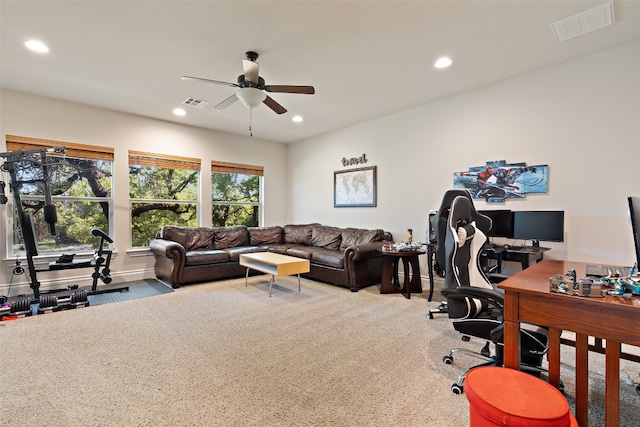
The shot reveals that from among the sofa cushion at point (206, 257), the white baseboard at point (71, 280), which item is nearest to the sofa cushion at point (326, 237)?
the sofa cushion at point (206, 257)

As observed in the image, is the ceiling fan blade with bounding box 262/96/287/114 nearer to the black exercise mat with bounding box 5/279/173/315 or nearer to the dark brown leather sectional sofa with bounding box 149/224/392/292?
the dark brown leather sectional sofa with bounding box 149/224/392/292

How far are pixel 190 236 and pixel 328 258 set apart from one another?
2525 mm

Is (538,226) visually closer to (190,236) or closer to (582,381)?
(582,381)

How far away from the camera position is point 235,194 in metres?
6.51

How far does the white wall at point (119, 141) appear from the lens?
4133 mm

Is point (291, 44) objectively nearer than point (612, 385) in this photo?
No

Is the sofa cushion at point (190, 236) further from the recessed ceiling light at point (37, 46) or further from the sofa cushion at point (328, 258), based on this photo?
the recessed ceiling light at point (37, 46)

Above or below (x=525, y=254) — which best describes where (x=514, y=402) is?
below

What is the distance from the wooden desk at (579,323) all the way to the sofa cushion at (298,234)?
15.7ft

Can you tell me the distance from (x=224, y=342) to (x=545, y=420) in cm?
234

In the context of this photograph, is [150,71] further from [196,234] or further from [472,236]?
[472,236]

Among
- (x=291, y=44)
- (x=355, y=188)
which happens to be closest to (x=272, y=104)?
(x=291, y=44)

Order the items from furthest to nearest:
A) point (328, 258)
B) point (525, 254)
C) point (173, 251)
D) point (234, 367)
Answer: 1. point (328, 258)
2. point (173, 251)
3. point (525, 254)
4. point (234, 367)

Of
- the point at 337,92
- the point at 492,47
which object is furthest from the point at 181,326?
the point at 492,47
